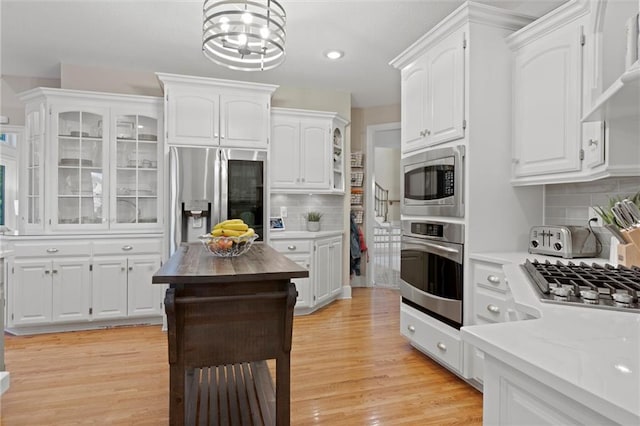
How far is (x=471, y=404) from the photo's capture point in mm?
2295

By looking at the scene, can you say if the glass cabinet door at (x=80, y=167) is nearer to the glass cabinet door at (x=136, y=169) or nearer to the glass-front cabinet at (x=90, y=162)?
the glass-front cabinet at (x=90, y=162)

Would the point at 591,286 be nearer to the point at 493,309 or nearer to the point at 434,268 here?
the point at 493,309

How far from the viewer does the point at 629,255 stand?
5.33 ft

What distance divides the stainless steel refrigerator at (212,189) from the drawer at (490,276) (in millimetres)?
2359

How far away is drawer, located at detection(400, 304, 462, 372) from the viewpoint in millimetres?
2533

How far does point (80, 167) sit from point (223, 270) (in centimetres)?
314

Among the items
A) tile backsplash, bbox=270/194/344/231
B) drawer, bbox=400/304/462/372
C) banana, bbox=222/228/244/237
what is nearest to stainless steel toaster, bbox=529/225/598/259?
drawer, bbox=400/304/462/372

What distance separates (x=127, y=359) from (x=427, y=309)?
7.91 feet

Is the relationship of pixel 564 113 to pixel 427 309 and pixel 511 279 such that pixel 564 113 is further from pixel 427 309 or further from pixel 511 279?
pixel 427 309

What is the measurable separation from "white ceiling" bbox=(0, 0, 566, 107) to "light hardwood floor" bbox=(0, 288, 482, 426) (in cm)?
279

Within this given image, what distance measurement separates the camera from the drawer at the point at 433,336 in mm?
2533

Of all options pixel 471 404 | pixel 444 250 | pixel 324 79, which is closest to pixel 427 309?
pixel 444 250

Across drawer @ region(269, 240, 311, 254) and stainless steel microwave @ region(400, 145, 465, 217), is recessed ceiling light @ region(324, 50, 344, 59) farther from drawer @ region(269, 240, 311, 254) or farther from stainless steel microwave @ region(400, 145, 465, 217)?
drawer @ region(269, 240, 311, 254)

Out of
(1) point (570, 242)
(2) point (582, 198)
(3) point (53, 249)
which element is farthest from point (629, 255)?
(3) point (53, 249)
